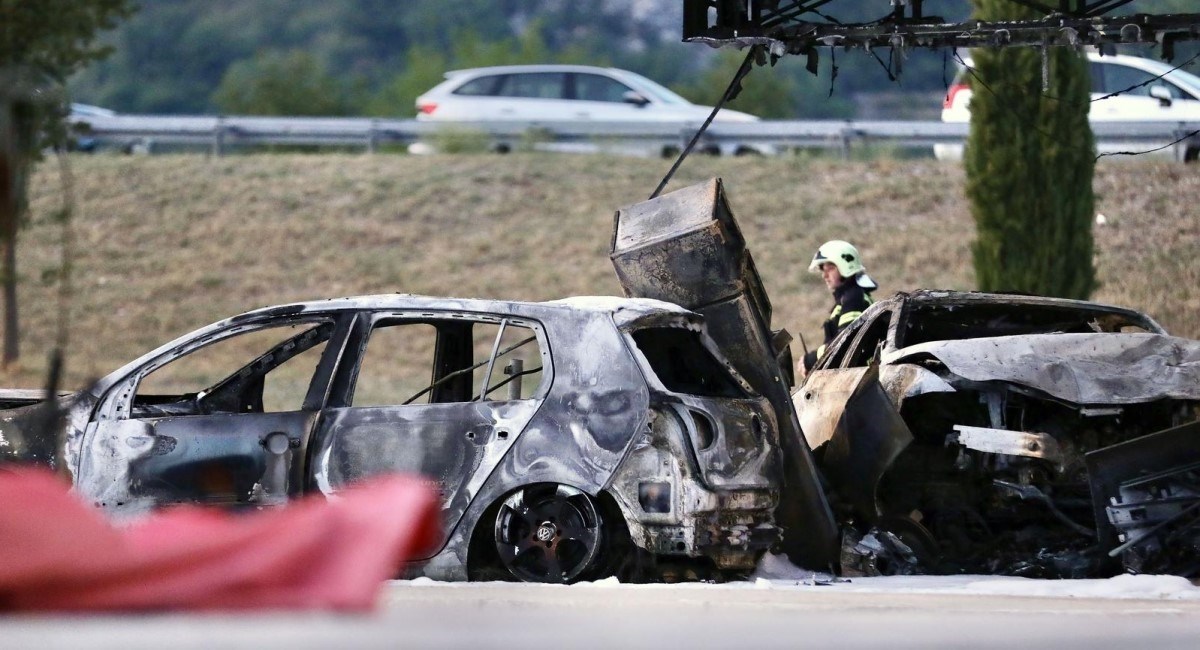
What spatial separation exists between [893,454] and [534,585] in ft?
8.12

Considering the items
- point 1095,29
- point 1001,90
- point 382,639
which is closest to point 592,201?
point 1001,90

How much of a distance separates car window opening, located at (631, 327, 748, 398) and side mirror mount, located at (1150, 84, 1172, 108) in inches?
626

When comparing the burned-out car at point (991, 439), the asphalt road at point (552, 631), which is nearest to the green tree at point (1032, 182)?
Result: the burned-out car at point (991, 439)

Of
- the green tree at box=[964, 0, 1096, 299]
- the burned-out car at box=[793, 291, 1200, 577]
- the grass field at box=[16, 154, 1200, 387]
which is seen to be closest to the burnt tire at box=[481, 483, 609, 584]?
the burned-out car at box=[793, 291, 1200, 577]

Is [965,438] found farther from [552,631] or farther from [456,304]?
[552,631]

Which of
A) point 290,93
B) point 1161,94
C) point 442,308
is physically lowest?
point 442,308

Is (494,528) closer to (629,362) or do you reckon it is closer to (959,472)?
(629,362)

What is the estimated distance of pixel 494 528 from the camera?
Result: 295 inches

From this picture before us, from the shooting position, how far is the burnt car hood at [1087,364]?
875 cm

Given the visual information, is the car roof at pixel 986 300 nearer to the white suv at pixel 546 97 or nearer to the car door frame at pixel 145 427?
the car door frame at pixel 145 427

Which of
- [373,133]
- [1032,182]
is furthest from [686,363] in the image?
[373,133]

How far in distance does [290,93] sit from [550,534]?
150 feet

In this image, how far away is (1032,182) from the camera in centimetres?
1839

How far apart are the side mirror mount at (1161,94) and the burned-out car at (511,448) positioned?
16.4 meters
